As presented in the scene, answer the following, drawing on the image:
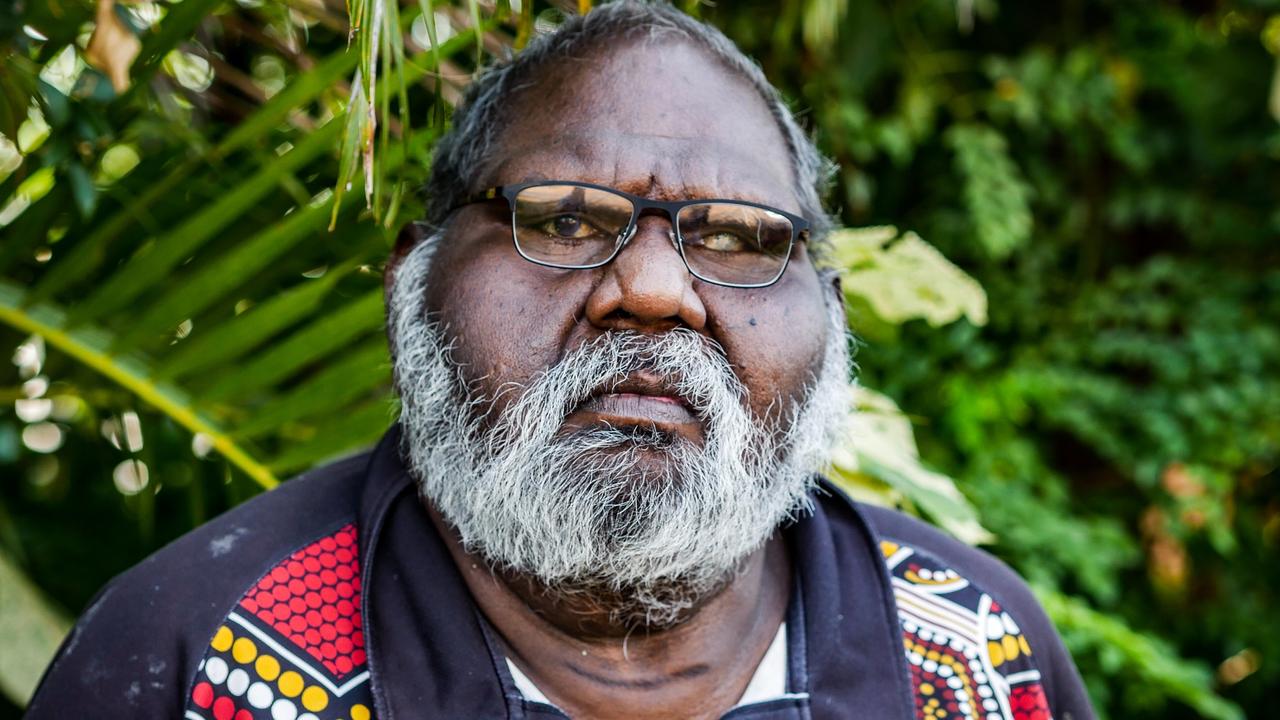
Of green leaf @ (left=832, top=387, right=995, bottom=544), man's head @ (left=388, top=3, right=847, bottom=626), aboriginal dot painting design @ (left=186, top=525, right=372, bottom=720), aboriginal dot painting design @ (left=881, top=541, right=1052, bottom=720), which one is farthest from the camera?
green leaf @ (left=832, top=387, right=995, bottom=544)

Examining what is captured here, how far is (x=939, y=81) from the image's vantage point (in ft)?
11.0

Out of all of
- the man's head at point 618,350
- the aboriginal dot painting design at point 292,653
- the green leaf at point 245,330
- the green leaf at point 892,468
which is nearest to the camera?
the aboriginal dot painting design at point 292,653

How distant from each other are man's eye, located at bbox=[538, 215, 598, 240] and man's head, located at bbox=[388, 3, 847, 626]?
0.06 meters

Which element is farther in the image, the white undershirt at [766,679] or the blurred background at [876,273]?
the blurred background at [876,273]

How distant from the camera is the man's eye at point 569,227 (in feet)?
4.51

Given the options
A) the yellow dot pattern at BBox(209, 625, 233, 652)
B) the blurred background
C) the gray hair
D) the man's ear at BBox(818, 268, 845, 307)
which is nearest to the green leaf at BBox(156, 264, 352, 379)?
the blurred background

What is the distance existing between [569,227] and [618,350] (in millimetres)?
192

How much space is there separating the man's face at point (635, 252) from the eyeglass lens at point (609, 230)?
22 millimetres

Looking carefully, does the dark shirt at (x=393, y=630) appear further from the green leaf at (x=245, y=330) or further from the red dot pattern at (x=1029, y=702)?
the green leaf at (x=245, y=330)

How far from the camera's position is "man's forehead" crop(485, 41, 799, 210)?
55.1 inches

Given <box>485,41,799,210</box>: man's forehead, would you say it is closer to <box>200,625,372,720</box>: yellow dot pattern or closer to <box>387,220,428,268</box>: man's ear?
<box>387,220,428,268</box>: man's ear

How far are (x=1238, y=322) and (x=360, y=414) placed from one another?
102 inches

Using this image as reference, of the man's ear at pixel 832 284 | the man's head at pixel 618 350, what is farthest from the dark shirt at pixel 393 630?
the man's ear at pixel 832 284

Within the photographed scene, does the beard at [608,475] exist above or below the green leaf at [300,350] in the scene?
above
